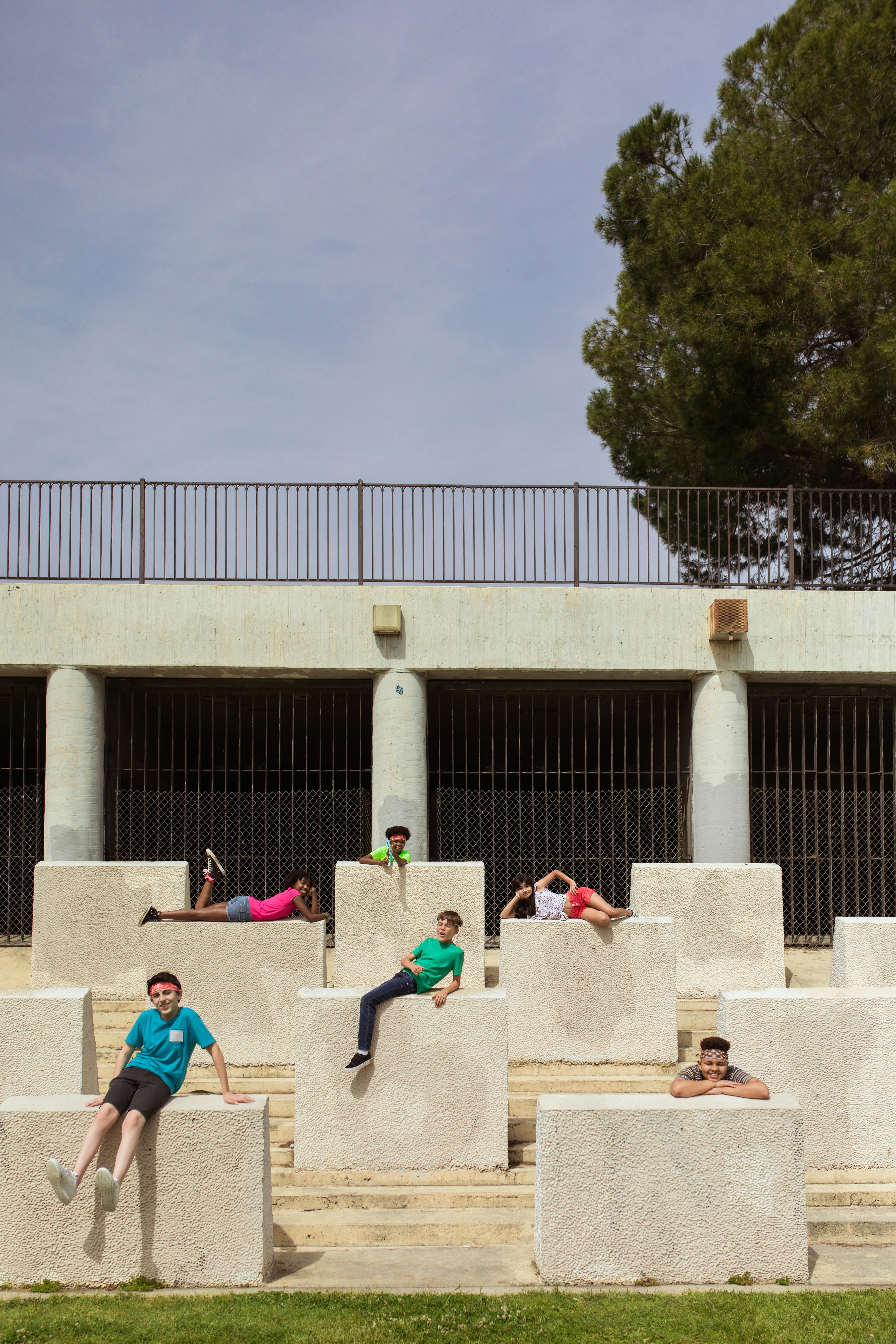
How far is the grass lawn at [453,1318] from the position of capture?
13.9 ft

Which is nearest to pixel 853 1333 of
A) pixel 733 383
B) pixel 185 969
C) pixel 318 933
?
pixel 318 933

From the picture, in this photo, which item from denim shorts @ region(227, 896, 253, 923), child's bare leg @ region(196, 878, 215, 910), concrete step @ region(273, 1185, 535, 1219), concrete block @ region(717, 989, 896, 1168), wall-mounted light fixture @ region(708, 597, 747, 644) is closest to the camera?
concrete step @ region(273, 1185, 535, 1219)

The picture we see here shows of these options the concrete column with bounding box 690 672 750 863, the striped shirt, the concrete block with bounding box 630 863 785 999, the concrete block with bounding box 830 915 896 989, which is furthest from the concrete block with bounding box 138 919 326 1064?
the concrete column with bounding box 690 672 750 863

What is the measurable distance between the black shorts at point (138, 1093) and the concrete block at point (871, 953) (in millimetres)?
5022

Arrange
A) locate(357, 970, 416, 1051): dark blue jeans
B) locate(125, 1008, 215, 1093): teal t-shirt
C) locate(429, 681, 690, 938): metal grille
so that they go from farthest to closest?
locate(429, 681, 690, 938): metal grille < locate(357, 970, 416, 1051): dark blue jeans < locate(125, 1008, 215, 1093): teal t-shirt

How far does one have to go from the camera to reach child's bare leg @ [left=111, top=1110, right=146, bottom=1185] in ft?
15.8

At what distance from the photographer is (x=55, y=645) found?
1102 cm

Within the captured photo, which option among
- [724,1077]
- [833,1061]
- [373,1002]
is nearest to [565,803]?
[833,1061]

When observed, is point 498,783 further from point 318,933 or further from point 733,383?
point 318,933

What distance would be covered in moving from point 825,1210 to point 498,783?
1290 cm

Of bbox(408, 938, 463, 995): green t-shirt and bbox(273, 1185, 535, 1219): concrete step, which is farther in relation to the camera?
bbox(408, 938, 463, 995): green t-shirt

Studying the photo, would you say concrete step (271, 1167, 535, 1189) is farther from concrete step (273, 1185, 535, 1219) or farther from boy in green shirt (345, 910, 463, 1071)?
boy in green shirt (345, 910, 463, 1071)

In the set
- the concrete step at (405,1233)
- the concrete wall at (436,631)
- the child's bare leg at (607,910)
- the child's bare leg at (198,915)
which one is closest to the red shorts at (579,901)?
the child's bare leg at (607,910)

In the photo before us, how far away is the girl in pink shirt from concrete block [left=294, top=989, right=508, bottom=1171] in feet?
5.38
